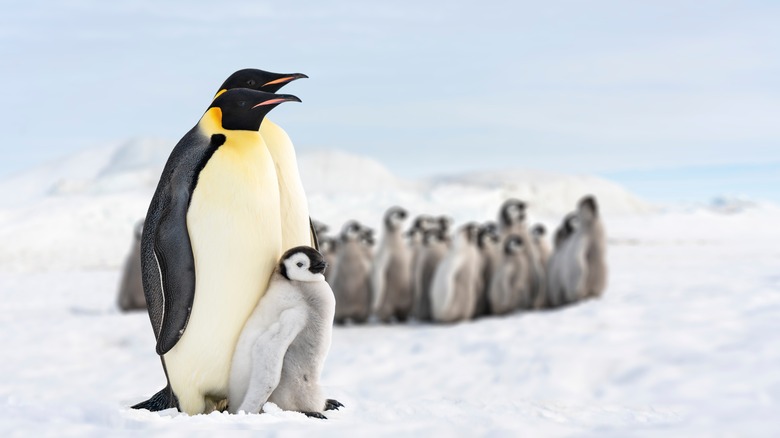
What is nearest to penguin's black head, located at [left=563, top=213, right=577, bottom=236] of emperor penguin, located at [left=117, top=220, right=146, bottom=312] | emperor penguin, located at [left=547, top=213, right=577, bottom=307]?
emperor penguin, located at [left=547, top=213, right=577, bottom=307]

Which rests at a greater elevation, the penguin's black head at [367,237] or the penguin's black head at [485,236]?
the penguin's black head at [485,236]

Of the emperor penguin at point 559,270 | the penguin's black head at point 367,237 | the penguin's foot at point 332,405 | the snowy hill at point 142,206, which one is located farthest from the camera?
the snowy hill at point 142,206

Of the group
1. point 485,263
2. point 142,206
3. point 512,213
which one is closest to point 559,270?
point 485,263

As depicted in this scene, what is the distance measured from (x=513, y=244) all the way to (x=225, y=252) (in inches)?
211

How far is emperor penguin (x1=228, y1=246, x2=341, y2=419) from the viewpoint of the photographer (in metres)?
2.73

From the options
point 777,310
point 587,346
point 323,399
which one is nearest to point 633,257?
point 777,310

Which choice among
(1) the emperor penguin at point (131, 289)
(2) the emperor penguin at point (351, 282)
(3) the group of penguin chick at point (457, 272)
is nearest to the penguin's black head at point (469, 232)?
(3) the group of penguin chick at point (457, 272)

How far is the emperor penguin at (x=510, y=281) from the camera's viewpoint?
7755 mm

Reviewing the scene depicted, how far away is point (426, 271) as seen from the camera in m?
7.91

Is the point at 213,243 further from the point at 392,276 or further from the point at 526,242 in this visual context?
the point at 526,242

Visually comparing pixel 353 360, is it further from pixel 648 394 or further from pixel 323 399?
pixel 323 399

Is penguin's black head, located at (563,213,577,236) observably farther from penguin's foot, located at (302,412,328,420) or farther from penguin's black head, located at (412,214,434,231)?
penguin's foot, located at (302,412,328,420)

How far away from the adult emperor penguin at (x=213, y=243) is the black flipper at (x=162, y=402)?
Answer: 0.12m

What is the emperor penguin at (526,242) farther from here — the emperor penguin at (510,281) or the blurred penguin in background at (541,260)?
the emperor penguin at (510,281)
